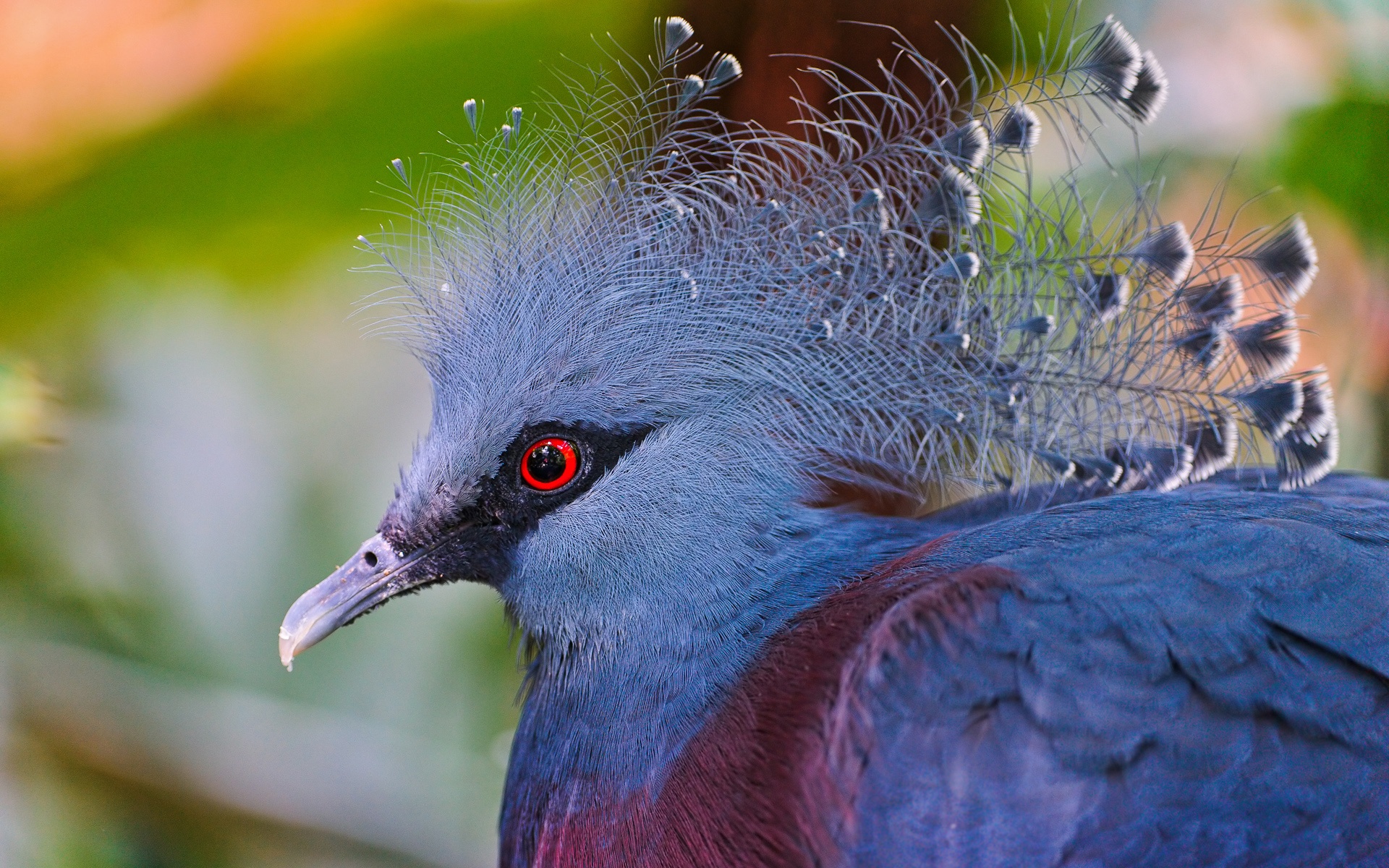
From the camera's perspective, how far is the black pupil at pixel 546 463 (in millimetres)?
1779

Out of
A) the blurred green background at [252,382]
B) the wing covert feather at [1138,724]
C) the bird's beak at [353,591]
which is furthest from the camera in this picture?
the blurred green background at [252,382]

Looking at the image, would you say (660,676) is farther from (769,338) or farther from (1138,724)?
(1138,724)

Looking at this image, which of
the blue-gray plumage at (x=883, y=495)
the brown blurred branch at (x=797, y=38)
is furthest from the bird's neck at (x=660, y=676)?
the brown blurred branch at (x=797, y=38)

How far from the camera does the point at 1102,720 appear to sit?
1.35 m

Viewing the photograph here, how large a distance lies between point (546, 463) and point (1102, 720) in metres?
0.92

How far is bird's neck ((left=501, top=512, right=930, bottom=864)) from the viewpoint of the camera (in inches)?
64.6

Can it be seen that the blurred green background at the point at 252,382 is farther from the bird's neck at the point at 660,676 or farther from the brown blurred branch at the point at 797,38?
the bird's neck at the point at 660,676

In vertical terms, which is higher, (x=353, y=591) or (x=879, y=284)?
(x=879, y=284)

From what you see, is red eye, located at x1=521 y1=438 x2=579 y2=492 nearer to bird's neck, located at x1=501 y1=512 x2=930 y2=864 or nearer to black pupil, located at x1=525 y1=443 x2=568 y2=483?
black pupil, located at x1=525 y1=443 x2=568 y2=483

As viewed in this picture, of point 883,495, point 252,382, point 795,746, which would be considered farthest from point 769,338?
point 252,382

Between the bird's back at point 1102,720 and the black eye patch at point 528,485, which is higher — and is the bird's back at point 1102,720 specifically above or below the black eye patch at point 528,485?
below

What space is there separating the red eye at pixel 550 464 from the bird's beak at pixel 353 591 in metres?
0.23

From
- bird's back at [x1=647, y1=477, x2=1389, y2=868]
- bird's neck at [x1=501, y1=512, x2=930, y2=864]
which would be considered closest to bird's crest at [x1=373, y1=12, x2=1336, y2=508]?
bird's neck at [x1=501, y1=512, x2=930, y2=864]

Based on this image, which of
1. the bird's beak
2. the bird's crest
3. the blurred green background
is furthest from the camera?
the blurred green background
